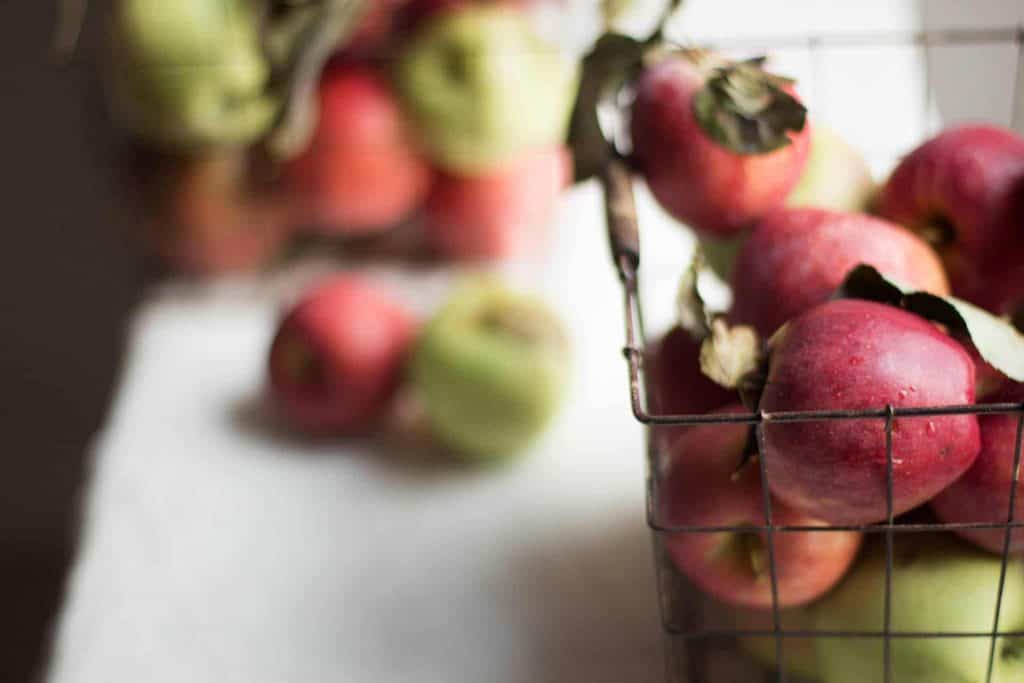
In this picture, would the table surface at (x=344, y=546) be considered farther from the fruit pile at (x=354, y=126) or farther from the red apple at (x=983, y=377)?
the red apple at (x=983, y=377)

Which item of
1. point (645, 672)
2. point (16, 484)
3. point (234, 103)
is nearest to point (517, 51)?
point (234, 103)

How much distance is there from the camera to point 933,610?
1.23 feet

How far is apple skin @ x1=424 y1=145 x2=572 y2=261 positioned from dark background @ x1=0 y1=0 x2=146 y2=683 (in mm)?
215

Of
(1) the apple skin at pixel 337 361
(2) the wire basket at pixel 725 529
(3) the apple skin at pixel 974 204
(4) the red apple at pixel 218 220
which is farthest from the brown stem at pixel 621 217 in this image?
(4) the red apple at pixel 218 220

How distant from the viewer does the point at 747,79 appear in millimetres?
427

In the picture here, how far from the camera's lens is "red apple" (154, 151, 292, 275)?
76cm

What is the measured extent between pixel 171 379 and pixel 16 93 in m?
0.72

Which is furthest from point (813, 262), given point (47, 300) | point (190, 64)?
point (47, 300)

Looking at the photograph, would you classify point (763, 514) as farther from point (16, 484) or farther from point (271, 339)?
point (16, 484)

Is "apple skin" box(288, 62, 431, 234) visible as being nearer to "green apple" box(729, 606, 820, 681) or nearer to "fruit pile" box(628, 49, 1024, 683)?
"fruit pile" box(628, 49, 1024, 683)

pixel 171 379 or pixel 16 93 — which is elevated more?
pixel 16 93

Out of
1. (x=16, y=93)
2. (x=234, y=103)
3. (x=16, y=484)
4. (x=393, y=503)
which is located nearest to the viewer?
(x=393, y=503)

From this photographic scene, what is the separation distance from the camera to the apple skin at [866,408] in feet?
A: 1.12

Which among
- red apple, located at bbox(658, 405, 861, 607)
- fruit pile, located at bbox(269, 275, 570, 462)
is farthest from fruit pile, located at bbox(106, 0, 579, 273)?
red apple, located at bbox(658, 405, 861, 607)
